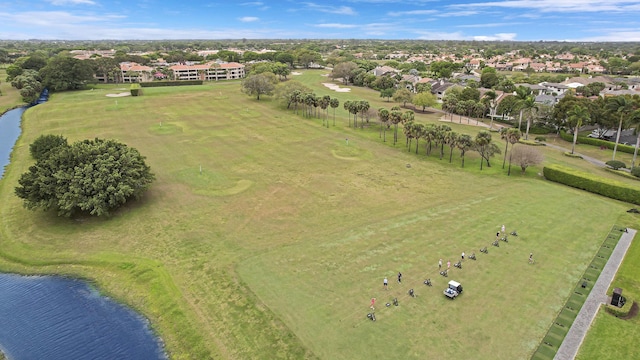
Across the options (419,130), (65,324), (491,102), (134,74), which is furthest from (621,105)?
(134,74)

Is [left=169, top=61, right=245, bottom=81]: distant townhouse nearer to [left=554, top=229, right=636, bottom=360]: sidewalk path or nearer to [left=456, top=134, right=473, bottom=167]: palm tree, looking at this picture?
[left=456, top=134, right=473, bottom=167]: palm tree

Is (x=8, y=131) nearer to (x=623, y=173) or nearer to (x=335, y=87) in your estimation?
(x=335, y=87)

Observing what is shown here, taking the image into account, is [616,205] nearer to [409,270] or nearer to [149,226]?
[409,270]

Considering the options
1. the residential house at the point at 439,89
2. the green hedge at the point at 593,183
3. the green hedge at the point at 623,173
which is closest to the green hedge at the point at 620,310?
the green hedge at the point at 593,183

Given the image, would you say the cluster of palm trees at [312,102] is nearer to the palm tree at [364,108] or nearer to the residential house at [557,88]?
the palm tree at [364,108]

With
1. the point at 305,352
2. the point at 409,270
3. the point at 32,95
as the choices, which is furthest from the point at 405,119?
the point at 32,95
